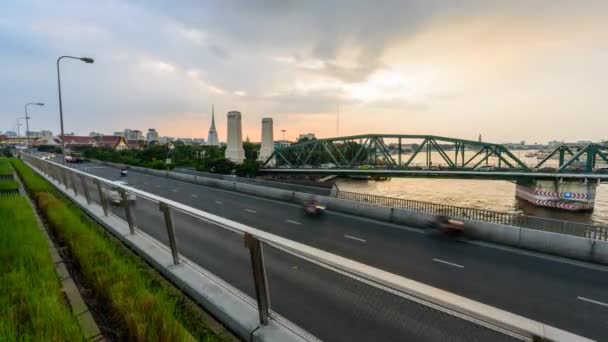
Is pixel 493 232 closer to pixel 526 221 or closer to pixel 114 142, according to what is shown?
pixel 526 221

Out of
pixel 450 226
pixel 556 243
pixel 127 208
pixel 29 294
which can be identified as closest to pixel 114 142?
pixel 450 226

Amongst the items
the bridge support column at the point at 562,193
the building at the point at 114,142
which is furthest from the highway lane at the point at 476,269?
the building at the point at 114,142

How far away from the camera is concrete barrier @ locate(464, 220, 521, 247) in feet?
41.5

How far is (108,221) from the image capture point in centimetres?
701

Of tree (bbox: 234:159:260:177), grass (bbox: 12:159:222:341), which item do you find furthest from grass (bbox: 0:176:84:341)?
tree (bbox: 234:159:260:177)

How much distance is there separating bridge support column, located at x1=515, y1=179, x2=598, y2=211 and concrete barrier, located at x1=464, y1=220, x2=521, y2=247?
51.0 m

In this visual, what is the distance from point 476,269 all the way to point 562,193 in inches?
2400

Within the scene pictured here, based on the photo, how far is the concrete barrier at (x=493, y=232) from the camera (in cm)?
1264

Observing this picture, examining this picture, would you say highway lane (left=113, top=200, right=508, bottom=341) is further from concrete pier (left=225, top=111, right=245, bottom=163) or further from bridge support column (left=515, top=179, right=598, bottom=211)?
bridge support column (left=515, top=179, right=598, bottom=211)

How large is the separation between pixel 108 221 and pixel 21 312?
16.3 ft

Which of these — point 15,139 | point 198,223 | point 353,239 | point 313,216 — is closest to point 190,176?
point 313,216

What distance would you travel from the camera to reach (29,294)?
279cm

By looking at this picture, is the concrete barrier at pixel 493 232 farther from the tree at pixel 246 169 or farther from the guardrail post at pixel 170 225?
the tree at pixel 246 169

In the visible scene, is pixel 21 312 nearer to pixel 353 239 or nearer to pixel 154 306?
pixel 154 306
